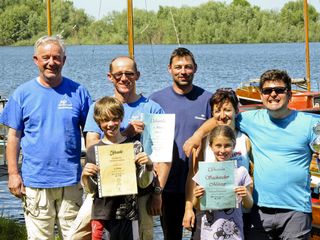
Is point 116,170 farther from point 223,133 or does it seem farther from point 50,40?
point 50,40

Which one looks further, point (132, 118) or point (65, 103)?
point (65, 103)

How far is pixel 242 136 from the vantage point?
6.41m

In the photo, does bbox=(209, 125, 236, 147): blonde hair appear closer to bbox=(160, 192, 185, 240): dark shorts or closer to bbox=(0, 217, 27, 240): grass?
bbox=(160, 192, 185, 240): dark shorts

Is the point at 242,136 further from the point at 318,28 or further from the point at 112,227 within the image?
the point at 318,28

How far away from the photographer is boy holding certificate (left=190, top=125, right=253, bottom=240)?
243 inches

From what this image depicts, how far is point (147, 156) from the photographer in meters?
6.17

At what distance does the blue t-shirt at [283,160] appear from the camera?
627 cm

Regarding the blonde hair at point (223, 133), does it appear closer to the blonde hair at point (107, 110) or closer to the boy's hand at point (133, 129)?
the boy's hand at point (133, 129)

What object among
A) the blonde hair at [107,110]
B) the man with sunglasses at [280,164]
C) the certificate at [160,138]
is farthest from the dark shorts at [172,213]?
the blonde hair at [107,110]

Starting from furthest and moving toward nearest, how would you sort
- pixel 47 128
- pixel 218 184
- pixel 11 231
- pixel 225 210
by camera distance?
1. pixel 11 231
2. pixel 47 128
3. pixel 225 210
4. pixel 218 184

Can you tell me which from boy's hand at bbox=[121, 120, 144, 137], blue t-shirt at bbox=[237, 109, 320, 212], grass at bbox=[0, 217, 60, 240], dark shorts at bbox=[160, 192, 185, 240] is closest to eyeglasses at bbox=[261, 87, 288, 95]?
blue t-shirt at bbox=[237, 109, 320, 212]

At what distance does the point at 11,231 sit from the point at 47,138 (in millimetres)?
3336

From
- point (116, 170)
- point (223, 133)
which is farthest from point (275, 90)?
point (116, 170)

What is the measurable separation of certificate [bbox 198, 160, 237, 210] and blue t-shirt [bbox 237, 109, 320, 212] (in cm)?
28
